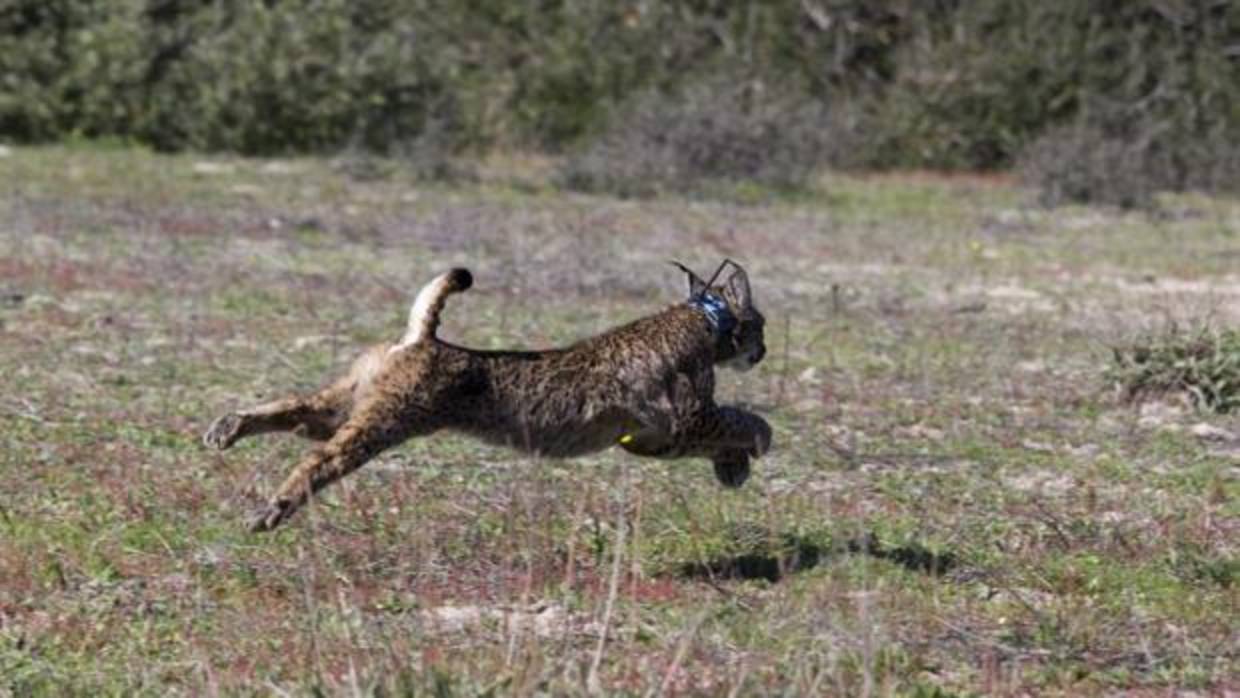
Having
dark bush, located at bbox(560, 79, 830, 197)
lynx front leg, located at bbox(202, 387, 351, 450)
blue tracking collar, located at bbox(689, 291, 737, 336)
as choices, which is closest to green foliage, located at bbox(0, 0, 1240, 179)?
dark bush, located at bbox(560, 79, 830, 197)

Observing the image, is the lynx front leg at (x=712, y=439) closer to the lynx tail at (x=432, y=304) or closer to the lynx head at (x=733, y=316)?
the lynx head at (x=733, y=316)

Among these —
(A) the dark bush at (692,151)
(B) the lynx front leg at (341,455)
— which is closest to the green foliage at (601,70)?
(A) the dark bush at (692,151)

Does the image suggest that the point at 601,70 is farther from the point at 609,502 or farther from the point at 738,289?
the point at 609,502

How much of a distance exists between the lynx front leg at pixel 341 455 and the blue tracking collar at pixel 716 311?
1.43 meters

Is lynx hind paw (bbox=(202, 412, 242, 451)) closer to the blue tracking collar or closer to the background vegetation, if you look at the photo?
the blue tracking collar

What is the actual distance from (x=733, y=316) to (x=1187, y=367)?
3.74 m

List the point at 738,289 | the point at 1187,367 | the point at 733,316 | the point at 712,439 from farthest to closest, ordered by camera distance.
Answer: the point at 1187,367
the point at 738,289
the point at 733,316
the point at 712,439

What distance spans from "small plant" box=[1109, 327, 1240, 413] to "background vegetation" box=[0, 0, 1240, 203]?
1412cm

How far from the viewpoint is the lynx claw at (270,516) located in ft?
25.5

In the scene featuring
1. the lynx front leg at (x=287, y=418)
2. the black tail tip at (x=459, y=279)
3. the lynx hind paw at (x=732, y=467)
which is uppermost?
the black tail tip at (x=459, y=279)

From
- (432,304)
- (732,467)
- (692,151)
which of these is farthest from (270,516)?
(692,151)

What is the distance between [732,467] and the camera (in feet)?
29.0

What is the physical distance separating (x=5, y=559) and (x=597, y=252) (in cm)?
1132

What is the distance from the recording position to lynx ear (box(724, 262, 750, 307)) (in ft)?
30.5
